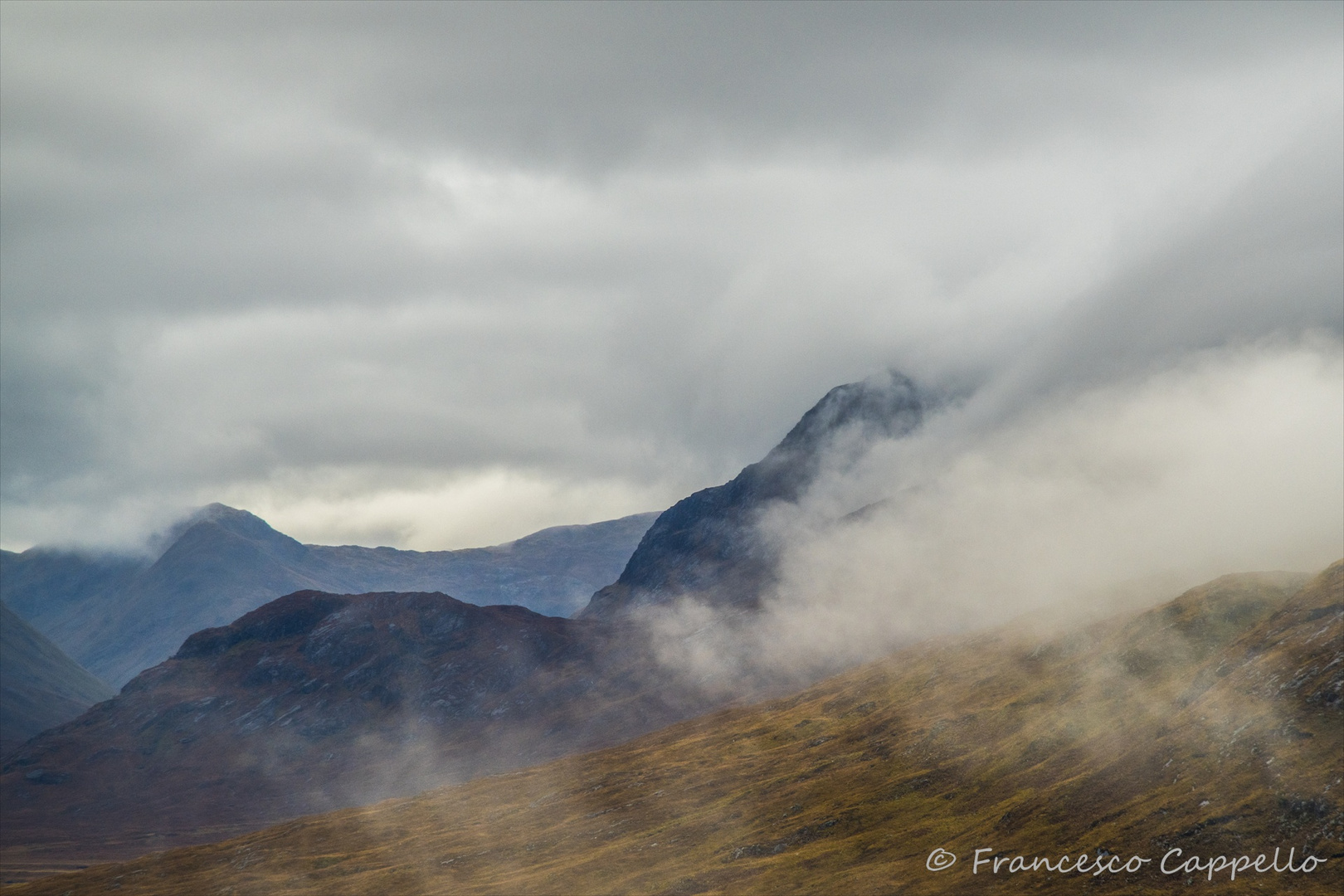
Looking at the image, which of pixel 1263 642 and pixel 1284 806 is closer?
pixel 1284 806

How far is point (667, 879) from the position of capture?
→ 640 feet

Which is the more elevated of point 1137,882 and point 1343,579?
point 1343,579

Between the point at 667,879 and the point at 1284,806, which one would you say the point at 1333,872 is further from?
the point at 667,879

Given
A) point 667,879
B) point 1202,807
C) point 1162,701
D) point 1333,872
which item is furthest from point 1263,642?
point 667,879

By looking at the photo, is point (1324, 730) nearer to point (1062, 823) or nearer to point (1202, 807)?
point (1202, 807)

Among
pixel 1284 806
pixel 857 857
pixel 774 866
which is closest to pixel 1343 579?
pixel 1284 806

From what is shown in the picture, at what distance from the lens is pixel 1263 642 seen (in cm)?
19138

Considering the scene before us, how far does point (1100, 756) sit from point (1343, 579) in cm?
6520

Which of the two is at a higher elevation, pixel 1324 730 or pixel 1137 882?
pixel 1324 730

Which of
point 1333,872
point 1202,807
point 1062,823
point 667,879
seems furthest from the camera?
point 667,879

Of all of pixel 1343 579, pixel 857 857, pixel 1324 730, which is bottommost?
pixel 857 857

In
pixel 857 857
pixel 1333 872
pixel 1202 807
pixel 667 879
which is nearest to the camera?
pixel 1333 872

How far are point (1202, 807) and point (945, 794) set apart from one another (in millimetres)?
58523

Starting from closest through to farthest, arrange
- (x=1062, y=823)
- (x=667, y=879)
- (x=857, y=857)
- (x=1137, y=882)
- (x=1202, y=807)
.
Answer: (x=1137, y=882) < (x=1202, y=807) < (x=1062, y=823) < (x=857, y=857) < (x=667, y=879)
